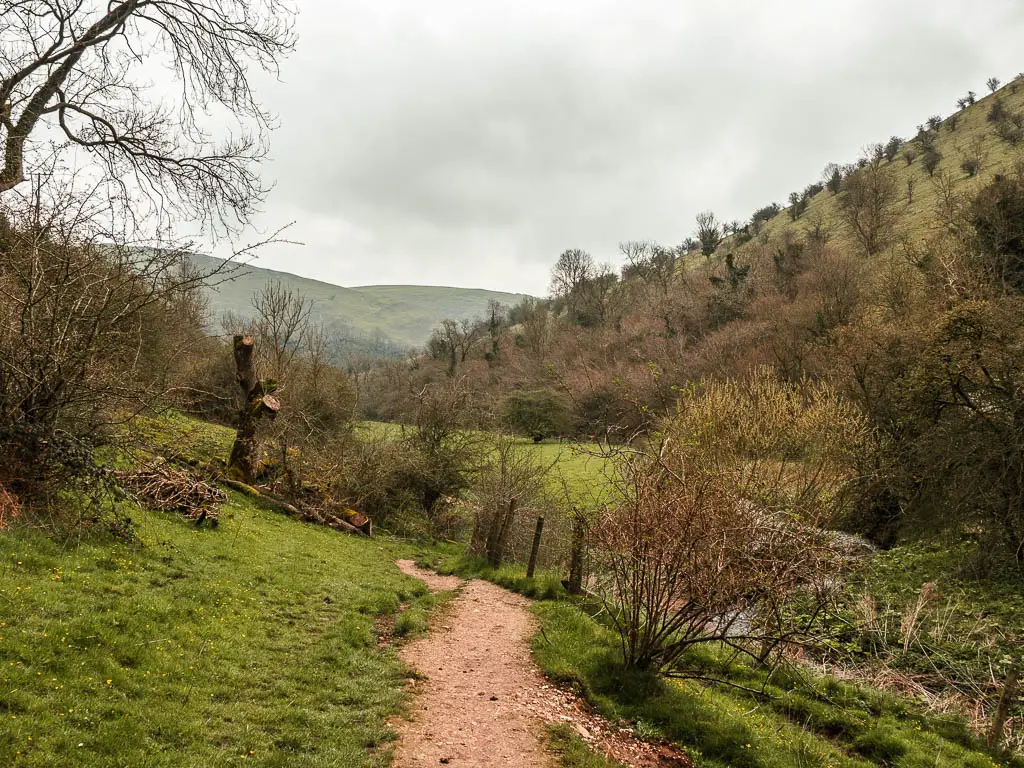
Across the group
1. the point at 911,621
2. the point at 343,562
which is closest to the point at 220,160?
the point at 343,562

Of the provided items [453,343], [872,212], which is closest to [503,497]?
[453,343]

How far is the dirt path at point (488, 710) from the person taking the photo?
18.4ft

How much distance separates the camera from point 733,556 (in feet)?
21.9

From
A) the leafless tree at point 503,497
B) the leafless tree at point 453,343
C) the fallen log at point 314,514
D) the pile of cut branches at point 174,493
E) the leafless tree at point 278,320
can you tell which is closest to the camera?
the pile of cut branches at point 174,493

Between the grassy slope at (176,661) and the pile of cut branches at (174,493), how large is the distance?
136 cm

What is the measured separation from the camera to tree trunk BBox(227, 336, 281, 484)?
1620 cm

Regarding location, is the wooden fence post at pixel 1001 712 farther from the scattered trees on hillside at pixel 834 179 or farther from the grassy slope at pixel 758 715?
the scattered trees on hillside at pixel 834 179

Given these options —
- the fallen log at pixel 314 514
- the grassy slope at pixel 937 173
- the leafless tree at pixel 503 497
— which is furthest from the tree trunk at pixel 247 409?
the grassy slope at pixel 937 173

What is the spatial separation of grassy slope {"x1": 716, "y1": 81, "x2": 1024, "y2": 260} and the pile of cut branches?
51.8 meters

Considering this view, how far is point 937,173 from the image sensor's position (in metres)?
53.0

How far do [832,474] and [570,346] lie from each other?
45.5m

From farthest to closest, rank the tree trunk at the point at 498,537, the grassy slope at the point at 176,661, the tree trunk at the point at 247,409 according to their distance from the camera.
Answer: the tree trunk at the point at 247,409 < the tree trunk at the point at 498,537 < the grassy slope at the point at 176,661

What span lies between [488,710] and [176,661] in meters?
3.63

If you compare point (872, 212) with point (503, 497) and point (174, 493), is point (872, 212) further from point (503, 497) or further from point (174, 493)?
point (174, 493)
